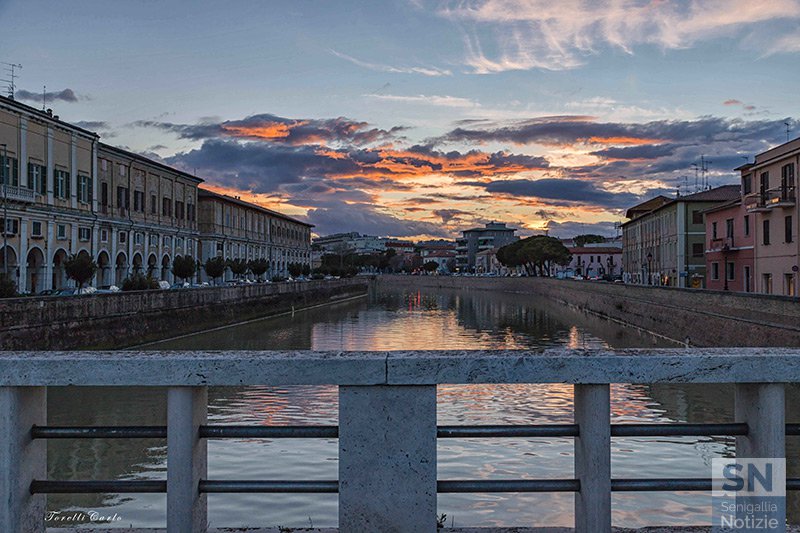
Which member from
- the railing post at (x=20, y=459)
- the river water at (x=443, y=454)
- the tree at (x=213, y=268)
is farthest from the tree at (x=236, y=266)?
the railing post at (x=20, y=459)

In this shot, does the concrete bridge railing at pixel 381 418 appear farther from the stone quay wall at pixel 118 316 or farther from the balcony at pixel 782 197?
the balcony at pixel 782 197

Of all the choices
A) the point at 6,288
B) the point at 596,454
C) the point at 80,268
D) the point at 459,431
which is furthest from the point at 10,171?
the point at 596,454

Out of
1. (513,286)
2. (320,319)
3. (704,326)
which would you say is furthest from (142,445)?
(513,286)

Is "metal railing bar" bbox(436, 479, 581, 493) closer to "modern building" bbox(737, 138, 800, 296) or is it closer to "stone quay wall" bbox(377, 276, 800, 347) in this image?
"stone quay wall" bbox(377, 276, 800, 347)

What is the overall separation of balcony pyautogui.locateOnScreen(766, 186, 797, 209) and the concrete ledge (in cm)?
3650

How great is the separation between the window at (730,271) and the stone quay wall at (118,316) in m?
36.8

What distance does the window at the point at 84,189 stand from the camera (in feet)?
150

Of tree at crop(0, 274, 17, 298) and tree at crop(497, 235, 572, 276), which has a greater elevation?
tree at crop(497, 235, 572, 276)

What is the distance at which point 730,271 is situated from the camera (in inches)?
1909

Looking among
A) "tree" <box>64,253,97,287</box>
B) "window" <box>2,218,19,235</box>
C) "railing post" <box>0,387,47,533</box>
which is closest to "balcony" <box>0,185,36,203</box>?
"window" <box>2,218,19,235</box>

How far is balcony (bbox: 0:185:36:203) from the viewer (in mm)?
36844

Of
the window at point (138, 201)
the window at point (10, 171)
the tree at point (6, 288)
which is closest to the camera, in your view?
the tree at point (6, 288)

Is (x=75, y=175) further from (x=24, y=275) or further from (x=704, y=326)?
(x=704, y=326)

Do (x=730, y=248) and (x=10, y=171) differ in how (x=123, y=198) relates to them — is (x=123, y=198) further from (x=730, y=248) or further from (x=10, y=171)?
(x=730, y=248)
